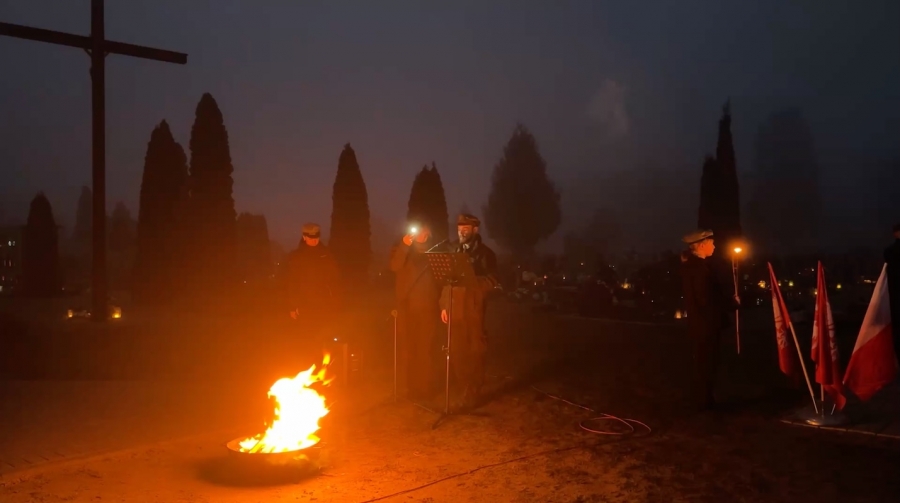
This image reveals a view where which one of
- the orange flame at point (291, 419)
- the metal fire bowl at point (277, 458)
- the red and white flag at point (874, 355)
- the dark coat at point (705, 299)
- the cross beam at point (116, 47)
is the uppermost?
the cross beam at point (116, 47)

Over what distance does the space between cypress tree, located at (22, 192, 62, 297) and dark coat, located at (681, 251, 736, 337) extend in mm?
39768

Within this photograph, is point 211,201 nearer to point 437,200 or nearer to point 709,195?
point 437,200

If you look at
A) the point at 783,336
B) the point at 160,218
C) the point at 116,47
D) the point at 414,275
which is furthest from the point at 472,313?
the point at 160,218

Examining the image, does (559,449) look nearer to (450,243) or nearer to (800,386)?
(450,243)

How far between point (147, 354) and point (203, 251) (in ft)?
54.0

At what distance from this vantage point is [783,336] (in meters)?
7.70

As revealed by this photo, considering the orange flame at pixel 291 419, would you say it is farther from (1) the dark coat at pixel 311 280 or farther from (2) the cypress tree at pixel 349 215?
(2) the cypress tree at pixel 349 215

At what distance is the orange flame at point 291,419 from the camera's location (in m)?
5.89

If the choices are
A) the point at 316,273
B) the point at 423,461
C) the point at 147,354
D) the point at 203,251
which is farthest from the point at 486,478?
the point at 203,251

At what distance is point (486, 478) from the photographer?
18.8ft

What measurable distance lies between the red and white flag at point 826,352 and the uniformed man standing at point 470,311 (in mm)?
3272

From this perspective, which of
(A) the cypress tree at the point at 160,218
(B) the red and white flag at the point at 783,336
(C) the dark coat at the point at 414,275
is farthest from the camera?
(A) the cypress tree at the point at 160,218

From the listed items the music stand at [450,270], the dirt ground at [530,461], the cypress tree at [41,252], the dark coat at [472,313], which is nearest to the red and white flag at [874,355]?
the dirt ground at [530,461]

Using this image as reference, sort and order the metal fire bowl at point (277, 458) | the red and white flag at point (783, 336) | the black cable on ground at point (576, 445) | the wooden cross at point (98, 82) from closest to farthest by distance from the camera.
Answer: the black cable on ground at point (576, 445) → the metal fire bowl at point (277, 458) → the red and white flag at point (783, 336) → the wooden cross at point (98, 82)
